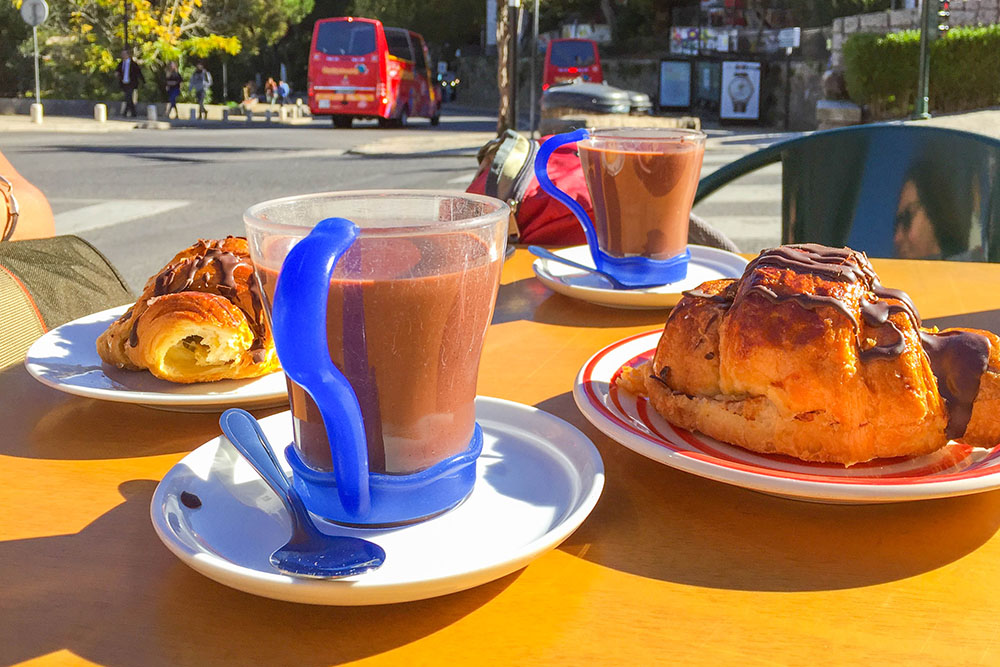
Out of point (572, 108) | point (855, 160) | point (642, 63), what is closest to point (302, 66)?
point (642, 63)

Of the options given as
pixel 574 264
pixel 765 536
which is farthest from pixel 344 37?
pixel 765 536

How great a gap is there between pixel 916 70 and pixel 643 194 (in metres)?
17.6

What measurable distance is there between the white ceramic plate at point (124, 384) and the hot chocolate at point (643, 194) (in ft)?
2.45

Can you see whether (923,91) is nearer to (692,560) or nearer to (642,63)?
(692,560)

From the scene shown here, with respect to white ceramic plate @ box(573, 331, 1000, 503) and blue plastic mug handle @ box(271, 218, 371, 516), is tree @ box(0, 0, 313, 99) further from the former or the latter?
blue plastic mug handle @ box(271, 218, 371, 516)

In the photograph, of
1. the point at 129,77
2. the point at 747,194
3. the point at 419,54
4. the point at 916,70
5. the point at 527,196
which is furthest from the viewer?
the point at 419,54

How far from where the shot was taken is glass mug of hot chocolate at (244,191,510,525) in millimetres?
787

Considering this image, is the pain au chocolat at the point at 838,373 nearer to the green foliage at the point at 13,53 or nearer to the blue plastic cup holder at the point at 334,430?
the blue plastic cup holder at the point at 334,430

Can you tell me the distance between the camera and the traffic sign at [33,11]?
1850 cm

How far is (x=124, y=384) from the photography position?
1215mm

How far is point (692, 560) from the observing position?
83cm

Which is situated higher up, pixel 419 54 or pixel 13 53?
pixel 13 53

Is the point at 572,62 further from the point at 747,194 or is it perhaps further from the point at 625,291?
the point at 625,291

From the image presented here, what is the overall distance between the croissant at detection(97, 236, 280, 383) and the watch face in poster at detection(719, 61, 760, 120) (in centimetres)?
2377
